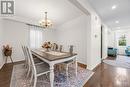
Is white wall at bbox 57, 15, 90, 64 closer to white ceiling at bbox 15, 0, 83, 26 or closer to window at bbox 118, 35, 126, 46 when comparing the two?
white ceiling at bbox 15, 0, 83, 26

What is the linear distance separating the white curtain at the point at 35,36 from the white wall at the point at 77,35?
145 centimetres

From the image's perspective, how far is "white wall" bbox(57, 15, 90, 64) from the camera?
4605mm

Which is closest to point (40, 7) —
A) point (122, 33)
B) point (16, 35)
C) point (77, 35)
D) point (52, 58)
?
point (16, 35)

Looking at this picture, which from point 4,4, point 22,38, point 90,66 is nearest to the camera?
point 4,4

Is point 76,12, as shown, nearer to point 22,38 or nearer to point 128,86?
point 22,38

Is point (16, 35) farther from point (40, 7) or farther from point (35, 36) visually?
point (40, 7)

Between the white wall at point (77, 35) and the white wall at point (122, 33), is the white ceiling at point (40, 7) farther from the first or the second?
the white wall at point (122, 33)

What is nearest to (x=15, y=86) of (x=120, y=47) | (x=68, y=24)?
(x=68, y=24)

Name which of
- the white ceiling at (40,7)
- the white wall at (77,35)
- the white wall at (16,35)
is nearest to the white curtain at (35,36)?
the white wall at (16,35)

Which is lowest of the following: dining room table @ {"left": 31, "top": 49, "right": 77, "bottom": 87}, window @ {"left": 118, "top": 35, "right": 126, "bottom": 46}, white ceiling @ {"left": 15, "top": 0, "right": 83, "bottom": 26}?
dining room table @ {"left": 31, "top": 49, "right": 77, "bottom": 87}

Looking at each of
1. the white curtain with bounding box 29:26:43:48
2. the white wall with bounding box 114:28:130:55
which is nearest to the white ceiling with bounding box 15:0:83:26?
the white curtain with bounding box 29:26:43:48

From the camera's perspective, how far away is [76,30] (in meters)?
5.07

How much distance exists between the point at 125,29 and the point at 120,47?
1.74m

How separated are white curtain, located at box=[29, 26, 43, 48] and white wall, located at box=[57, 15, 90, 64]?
145cm
